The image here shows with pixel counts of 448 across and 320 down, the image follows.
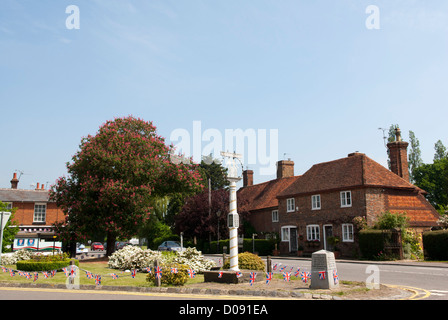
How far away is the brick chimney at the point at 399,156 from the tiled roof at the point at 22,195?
35132 mm

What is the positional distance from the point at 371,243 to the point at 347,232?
370 cm

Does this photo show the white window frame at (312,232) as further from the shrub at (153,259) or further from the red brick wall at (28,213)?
the red brick wall at (28,213)

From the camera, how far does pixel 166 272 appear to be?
14.0 metres

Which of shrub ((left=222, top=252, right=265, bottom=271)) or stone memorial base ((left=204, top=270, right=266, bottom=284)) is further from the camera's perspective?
shrub ((left=222, top=252, right=265, bottom=271))

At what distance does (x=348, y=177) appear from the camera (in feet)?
120

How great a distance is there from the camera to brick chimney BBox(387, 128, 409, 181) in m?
39.0

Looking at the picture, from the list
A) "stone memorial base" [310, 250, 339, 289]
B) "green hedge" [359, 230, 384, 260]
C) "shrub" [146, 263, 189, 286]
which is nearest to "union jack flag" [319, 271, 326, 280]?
"stone memorial base" [310, 250, 339, 289]

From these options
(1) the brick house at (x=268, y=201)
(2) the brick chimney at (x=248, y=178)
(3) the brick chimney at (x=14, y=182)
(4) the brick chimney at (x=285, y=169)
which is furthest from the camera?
(2) the brick chimney at (x=248, y=178)

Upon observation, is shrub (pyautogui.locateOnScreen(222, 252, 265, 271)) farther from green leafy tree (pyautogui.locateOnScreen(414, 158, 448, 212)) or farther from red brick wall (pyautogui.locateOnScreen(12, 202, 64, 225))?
green leafy tree (pyautogui.locateOnScreen(414, 158, 448, 212))

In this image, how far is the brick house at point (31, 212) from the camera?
42094 mm

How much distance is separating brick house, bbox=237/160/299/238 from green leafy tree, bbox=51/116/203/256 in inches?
731

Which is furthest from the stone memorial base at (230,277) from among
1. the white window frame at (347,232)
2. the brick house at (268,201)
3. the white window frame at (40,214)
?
the white window frame at (40,214)

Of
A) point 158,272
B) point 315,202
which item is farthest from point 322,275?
point 315,202
